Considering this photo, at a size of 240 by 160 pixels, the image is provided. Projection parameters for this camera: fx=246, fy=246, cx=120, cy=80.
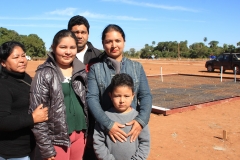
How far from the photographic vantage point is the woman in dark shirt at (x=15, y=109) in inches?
79.7

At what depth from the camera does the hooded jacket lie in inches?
83.2

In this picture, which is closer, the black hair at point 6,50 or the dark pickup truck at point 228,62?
the black hair at point 6,50

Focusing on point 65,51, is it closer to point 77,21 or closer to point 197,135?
point 77,21

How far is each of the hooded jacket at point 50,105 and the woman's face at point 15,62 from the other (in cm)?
20

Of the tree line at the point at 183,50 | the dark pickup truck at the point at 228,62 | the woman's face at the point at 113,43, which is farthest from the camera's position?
the tree line at the point at 183,50

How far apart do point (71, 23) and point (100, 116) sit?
1.43m

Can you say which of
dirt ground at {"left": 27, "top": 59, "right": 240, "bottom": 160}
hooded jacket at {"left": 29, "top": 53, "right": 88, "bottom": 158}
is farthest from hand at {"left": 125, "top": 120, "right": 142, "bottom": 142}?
dirt ground at {"left": 27, "top": 59, "right": 240, "bottom": 160}

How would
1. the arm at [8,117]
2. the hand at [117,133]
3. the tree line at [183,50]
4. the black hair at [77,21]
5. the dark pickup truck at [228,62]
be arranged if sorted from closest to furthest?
the arm at [8,117] → the hand at [117,133] → the black hair at [77,21] → the dark pickup truck at [228,62] → the tree line at [183,50]

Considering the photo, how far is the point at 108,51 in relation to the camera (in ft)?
7.93

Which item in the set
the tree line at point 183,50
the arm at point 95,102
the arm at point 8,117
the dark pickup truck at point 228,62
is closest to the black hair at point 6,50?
the arm at point 8,117

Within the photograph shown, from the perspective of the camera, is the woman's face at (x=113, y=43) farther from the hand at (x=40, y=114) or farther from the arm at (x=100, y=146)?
the hand at (x=40, y=114)

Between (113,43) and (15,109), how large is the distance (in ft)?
3.50

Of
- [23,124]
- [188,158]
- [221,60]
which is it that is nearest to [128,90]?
[23,124]

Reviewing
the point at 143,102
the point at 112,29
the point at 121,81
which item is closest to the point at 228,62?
the point at 143,102
